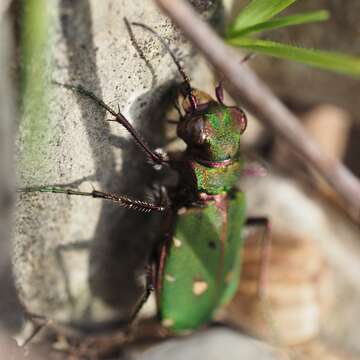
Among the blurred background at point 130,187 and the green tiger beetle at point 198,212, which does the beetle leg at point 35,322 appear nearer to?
the blurred background at point 130,187

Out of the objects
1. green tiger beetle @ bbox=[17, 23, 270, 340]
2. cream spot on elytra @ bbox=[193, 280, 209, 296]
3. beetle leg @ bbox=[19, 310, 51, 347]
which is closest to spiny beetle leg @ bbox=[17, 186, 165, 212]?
green tiger beetle @ bbox=[17, 23, 270, 340]

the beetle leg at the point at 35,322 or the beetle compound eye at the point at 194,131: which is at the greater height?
the beetle compound eye at the point at 194,131

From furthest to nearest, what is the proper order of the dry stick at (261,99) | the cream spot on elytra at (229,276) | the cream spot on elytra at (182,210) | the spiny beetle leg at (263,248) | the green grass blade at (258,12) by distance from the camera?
the spiny beetle leg at (263,248), the cream spot on elytra at (229,276), the cream spot on elytra at (182,210), the green grass blade at (258,12), the dry stick at (261,99)

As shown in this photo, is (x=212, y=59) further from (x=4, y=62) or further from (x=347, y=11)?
(x=347, y=11)

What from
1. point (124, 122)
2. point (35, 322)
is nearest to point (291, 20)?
point (124, 122)

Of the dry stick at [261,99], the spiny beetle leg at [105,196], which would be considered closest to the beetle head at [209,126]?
the spiny beetle leg at [105,196]

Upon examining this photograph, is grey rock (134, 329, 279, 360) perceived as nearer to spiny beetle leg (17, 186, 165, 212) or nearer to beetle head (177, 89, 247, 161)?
spiny beetle leg (17, 186, 165, 212)
